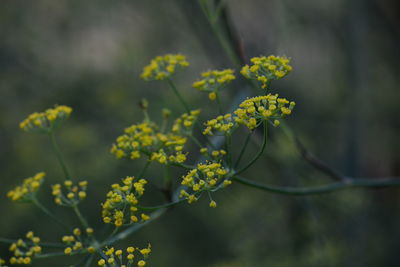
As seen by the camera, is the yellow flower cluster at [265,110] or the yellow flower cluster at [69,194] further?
the yellow flower cluster at [69,194]

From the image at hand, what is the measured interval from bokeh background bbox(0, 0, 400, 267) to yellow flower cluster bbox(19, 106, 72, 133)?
2732 mm

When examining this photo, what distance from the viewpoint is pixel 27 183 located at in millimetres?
2529

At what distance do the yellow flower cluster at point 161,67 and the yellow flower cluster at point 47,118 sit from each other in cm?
45

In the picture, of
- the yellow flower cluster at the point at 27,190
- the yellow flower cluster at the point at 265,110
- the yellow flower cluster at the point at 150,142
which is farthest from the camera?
the yellow flower cluster at the point at 27,190

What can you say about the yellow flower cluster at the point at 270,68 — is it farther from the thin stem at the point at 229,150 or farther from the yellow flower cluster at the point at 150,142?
the yellow flower cluster at the point at 150,142

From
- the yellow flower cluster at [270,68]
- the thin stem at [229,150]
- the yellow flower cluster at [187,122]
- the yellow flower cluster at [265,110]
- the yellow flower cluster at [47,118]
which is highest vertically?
the yellow flower cluster at [47,118]

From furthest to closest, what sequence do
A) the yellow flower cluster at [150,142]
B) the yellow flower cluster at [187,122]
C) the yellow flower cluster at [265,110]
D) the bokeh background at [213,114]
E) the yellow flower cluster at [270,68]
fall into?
the bokeh background at [213,114]
the yellow flower cluster at [187,122]
the yellow flower cluster at [150,142]
the yellow flower cluster at [270,68]
the yellow flower cluster at [265,110]

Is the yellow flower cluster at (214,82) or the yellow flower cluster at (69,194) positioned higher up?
the yellow flower cluster at (214,82)

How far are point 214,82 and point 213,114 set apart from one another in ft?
13.3

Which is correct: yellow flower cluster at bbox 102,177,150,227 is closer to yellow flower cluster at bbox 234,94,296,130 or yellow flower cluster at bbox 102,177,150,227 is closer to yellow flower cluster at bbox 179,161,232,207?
yellow flower cluster at bbox 179,161,232,207

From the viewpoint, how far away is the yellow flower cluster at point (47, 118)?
2.53 metres

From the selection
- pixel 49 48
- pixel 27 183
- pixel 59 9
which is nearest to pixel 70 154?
pixel 49 48

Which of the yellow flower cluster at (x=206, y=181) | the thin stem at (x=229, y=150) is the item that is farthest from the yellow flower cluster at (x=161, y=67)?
the yellow flower cluster at (x=206, y=181)

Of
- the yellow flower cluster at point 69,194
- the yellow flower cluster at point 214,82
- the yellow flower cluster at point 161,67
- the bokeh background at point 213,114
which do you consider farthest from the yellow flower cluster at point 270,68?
the bokeh background at point 213,114
